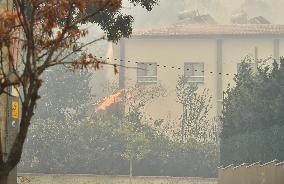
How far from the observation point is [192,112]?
149ft

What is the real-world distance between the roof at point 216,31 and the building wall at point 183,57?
495 mm

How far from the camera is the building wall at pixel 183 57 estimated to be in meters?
48.4

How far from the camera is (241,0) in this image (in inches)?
3221

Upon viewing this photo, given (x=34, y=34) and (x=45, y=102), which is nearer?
(x=34, y=34)

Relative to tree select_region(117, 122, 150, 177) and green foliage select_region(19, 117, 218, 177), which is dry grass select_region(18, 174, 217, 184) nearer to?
tree select_region(117, 122, 150, 177)

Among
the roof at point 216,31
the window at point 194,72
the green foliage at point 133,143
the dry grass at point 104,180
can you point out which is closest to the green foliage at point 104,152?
the green foliage at point 133,143

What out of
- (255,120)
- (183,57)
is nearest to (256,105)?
(255,120)

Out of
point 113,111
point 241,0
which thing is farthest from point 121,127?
point 241,0

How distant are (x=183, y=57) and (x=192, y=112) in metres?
5.46

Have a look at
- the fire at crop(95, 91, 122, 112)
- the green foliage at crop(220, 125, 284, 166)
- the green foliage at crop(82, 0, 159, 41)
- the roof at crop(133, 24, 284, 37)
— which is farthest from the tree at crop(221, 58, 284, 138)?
the roof at crop(133, 24, 284, 37)

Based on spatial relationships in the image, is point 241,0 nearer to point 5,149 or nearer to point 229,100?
point 229,100

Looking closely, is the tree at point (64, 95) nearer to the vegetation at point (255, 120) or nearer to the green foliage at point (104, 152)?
the green foliage at point (104, 152)

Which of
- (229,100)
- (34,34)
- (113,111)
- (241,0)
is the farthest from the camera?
(241,0)

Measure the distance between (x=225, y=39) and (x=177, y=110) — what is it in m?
6.91
